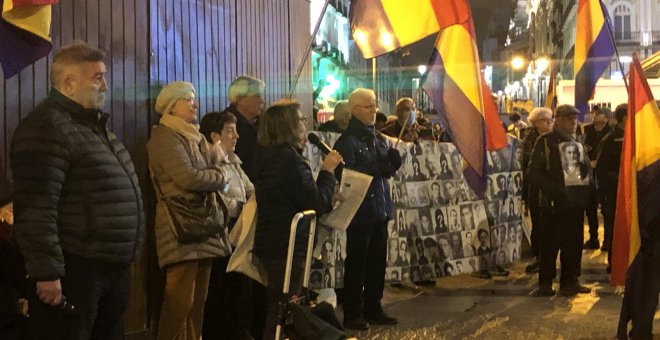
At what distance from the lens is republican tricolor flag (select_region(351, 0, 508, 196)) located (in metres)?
6.77

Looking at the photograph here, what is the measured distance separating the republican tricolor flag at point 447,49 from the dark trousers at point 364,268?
116 cm

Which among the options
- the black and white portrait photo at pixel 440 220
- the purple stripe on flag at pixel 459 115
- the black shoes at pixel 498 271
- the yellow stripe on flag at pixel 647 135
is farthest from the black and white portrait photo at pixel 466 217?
the yellow stripe on flag at pixel 647 135

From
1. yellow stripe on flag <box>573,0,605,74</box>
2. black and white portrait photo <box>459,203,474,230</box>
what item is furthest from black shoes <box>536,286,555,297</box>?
yellow stripe on flag <box>573,0,605,74</box>

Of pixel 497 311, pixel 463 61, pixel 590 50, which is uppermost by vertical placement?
pixel 590 50

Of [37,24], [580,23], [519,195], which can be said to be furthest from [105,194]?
[519,195]

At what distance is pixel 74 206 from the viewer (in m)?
3.71

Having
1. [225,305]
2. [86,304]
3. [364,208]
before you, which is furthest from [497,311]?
[86,304]

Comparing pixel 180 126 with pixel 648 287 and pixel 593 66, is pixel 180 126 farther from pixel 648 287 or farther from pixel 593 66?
pixel 593 66

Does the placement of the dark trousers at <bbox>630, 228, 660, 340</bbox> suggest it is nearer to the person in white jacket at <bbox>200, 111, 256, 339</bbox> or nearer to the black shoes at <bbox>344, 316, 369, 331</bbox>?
the black shoes at <bbox>344, 316, 369, 331</bbox>

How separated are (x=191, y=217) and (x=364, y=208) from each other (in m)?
2.17

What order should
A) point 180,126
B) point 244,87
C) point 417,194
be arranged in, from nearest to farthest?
point 180,126, point 244,87, point 417,194

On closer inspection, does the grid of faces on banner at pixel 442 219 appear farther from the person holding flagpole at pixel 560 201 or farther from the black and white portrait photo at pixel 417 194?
the person holding flagpole at pixel 560 201

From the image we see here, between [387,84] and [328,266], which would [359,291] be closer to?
[328,266]

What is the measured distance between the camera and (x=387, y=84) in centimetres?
6028
